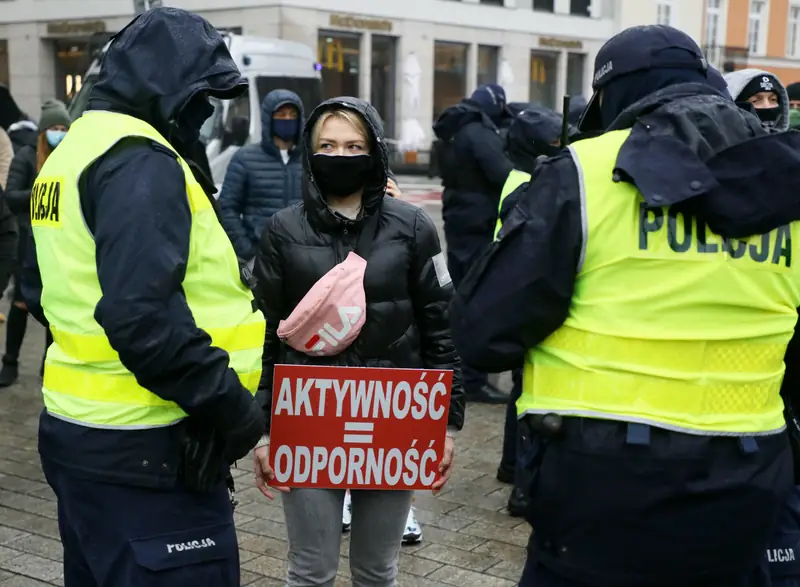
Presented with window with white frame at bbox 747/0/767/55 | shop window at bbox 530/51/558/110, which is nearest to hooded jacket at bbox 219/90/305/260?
shop window at bbox 530/51/558/110

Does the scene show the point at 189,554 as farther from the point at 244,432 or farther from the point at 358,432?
the point at 358,432

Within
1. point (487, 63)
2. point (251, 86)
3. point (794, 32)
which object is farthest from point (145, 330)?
point (794, 32)

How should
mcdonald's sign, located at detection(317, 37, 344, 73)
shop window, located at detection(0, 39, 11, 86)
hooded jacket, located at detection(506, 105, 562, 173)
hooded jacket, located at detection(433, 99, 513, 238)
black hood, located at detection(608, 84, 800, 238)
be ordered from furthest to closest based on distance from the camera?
shop window, located at detection(0, 39, 11, 86) < mcdonald's sign, located at detection(317, 37, 344, 73) < hooded jacket, located at detection(433, 99, 513, 238) < hooded jacket, located at detection(506, 105, 562, 173) < black hood, located at detection(608, 84, 800, 238)

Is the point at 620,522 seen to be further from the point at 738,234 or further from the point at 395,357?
the point at 395,357

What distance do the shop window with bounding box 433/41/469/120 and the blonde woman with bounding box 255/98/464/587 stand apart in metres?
30.3

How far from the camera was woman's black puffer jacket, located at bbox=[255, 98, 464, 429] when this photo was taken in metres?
3.45

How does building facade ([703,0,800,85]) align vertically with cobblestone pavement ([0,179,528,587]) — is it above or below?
above

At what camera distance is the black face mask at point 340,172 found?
11.3ft

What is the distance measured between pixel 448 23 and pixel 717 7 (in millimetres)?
15605

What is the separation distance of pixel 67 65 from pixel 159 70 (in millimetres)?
31611

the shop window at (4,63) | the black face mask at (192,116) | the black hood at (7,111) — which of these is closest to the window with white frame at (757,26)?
the shop window at (4,63)

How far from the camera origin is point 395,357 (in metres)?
3.51

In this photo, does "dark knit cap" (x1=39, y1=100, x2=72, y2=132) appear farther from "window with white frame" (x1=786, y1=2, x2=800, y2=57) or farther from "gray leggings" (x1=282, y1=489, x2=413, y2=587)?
"window with white frame" (x1=786, y1=2, x2=800, y2=57)

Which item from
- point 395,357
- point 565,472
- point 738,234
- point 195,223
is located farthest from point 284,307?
point 738,234
